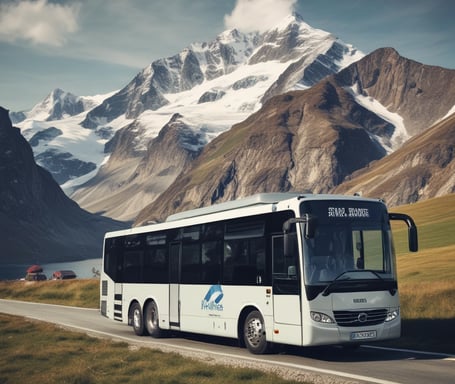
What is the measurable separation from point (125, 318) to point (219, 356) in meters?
9.75

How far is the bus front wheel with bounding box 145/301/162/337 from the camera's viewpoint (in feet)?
82.0

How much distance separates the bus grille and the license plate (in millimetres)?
207

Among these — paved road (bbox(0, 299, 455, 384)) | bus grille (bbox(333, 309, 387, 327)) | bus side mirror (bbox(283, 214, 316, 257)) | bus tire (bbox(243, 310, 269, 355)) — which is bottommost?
paved road (bbox(0, 299, 455, 384))

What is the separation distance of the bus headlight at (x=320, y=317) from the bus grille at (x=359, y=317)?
202 millimetres

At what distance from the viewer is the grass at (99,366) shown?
14.5m

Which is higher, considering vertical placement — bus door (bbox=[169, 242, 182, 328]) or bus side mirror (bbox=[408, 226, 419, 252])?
bus side mirror (bbox=[408, 226, 419, 252])

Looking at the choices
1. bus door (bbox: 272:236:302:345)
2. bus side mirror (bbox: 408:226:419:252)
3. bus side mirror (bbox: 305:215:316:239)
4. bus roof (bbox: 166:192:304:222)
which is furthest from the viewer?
bus roof (bbox: 166:192:304:222)

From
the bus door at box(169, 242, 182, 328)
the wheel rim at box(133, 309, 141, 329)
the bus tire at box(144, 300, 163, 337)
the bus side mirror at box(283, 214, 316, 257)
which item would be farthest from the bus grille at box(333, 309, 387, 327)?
the wheel rim at box(133, 309, 141, 329)

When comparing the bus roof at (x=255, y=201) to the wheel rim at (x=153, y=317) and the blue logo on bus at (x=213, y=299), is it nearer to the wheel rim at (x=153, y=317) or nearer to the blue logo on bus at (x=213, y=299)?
the blue logo on bus at (x=213, y=299)

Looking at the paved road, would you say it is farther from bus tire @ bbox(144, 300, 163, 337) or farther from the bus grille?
the bus grille

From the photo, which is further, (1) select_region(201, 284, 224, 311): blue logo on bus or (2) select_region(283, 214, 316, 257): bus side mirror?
(1) select_region(201, 284, 224, 311): blue logo on bus

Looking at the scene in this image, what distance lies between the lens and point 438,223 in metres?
75.3

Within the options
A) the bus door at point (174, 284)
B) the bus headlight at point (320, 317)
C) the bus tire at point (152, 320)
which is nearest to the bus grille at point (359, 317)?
the bus headlight at point (320, 317)

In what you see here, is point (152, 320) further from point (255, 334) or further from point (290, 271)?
point (290, 271)
